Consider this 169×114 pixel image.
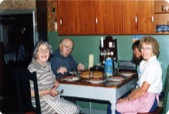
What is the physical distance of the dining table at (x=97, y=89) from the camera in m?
2.44

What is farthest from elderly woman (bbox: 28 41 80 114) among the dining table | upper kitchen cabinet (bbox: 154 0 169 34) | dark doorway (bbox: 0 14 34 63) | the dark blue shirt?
upper kitchen cabinet (bbox: 154 0 169 34)

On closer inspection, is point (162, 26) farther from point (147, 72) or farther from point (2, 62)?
point (2, 62)

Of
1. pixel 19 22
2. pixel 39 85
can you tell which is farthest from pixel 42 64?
pixel 19 22

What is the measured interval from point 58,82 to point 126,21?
124 centimetres

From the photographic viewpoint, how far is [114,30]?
3.36 meters

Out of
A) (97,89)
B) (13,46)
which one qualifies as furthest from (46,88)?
(13,46)

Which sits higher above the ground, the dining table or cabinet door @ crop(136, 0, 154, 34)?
cabinet door @ crop(136, 0, 154, 34)

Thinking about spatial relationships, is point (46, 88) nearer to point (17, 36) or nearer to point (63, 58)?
point (63, 58)

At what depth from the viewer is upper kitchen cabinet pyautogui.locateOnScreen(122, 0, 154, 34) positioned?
313 cm

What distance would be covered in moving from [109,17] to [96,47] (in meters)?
0.56

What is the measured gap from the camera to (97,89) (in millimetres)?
2500

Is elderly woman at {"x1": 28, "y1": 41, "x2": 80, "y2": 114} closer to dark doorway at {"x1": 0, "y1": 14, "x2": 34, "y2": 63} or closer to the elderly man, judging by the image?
the elderly man

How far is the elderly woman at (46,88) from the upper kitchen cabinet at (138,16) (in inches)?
48.5

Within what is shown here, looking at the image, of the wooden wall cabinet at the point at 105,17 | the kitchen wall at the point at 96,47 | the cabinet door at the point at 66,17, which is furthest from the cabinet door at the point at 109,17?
the cabinet door at the point at 66,17
